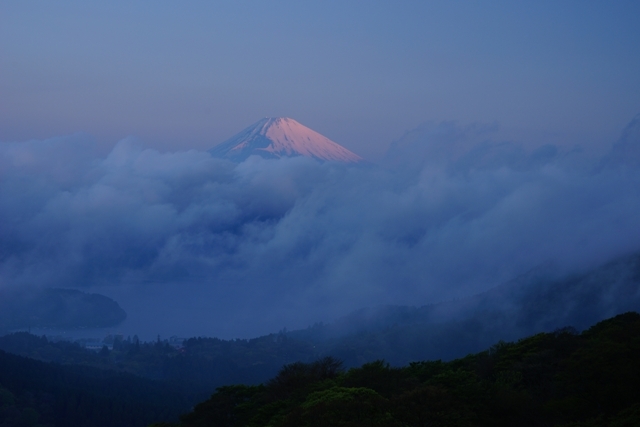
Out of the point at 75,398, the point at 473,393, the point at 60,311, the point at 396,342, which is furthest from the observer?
the point at 60,311

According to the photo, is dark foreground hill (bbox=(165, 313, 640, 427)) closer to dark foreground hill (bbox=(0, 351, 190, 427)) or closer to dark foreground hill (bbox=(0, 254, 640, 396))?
dark foreground hill (bbox=(0, 351, 190, 427))

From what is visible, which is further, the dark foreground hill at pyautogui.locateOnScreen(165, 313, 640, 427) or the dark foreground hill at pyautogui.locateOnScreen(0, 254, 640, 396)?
the dark foreground hill at pyautogui.locateOnScreen(0, 254, 640, 396)

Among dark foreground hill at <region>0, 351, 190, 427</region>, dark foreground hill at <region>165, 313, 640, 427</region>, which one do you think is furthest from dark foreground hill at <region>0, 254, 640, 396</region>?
dark foreground hill at <region>165, 313, 640, 427</region>

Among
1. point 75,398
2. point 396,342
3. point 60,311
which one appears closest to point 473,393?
point 75,398

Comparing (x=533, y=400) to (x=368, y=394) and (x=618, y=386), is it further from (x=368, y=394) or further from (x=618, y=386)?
(x=368, y=394)

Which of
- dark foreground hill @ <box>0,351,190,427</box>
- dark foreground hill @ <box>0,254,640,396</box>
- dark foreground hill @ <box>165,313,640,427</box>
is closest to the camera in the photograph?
dark foreground hill @ <box>165,313,640,427</box>

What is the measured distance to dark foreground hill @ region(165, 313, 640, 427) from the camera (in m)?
16.8

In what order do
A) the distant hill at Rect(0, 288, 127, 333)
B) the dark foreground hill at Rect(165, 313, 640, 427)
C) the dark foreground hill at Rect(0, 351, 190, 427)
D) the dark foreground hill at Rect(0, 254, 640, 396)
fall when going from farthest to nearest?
the distant hill at Rect(0, 288, 127, 333) < the dark foreground hill at Rect(0, 254, 640, 396) < the dark foreground hill at Rect(0, 351, 190, 427) < the dark foreground hill at Rect(165, 313, 640, 427)

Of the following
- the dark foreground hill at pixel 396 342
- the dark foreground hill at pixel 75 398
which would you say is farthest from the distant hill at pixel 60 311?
the dark foreground hill at pixel 75 398

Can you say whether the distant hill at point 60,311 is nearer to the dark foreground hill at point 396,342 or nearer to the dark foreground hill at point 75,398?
the dark foreground hill at point 396,342

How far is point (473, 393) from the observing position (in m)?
19.7

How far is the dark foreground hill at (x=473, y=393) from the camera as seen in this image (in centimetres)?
1684

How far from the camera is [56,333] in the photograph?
11219 cm

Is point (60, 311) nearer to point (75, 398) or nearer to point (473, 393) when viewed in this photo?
point (75, 398)
